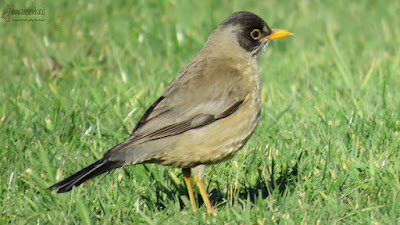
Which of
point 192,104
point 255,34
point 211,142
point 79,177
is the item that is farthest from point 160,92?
point 79,177

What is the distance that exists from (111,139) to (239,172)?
1341mm

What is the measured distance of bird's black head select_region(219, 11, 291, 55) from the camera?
19.0ft

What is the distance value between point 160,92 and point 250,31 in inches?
70.4

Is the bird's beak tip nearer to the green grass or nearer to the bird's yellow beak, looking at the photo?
the bird's yellow beak

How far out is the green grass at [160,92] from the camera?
4906mm

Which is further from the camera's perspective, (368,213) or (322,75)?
(322,75)

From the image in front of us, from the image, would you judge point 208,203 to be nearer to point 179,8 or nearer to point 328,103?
point 328,103

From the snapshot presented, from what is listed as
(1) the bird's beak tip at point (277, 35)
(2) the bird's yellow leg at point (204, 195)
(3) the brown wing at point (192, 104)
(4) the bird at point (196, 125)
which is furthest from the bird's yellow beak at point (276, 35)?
A: (2) the bird's yellow leg at point (204, 195)

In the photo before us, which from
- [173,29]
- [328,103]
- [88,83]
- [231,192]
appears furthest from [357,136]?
[173,29]

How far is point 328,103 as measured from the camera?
6.71m

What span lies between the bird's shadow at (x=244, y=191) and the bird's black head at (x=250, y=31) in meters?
1.08

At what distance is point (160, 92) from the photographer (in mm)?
7305

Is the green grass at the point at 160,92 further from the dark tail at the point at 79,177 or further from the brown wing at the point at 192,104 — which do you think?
the brown wing at the point at 192,104

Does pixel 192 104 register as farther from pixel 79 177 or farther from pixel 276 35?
pixel 276 35
